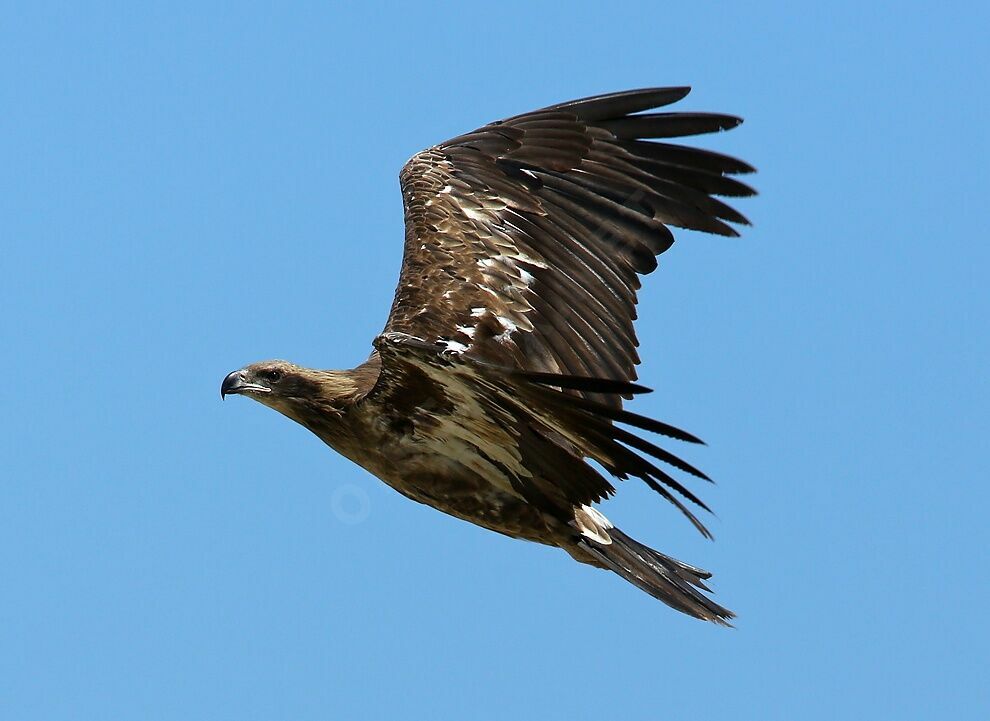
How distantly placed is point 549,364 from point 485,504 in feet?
3.01

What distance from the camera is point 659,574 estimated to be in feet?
26.3

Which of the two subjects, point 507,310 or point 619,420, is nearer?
point 619,420

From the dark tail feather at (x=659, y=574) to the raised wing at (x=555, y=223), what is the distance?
2.57 ft

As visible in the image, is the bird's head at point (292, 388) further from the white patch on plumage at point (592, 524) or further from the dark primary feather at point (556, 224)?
the white patch on plumage at point (592, 524)

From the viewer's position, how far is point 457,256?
8.62m

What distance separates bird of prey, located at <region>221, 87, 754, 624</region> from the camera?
675 cm

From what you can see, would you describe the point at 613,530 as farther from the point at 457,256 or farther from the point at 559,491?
the point at 457,256

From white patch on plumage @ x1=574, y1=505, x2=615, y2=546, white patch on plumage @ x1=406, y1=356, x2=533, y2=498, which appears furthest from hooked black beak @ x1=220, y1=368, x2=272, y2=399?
white patch on plumage @ x1=574, y1=505, x2=615, y2=546

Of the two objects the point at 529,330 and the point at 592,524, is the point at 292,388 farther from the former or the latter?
the point at 592,524

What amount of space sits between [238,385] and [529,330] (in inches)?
63.1

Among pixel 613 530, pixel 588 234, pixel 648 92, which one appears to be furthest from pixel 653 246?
pixel 613 530

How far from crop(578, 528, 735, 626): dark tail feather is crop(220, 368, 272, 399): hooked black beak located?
1.92m

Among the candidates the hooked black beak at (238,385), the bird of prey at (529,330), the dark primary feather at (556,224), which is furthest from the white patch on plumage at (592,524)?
the hooked black beak at (238,385)

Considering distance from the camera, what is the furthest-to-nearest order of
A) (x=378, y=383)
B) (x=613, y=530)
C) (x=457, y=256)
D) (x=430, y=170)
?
(x=430, y=170)
(x=457, y=256)
(x=613, y=530)
(x=378, y=383)
